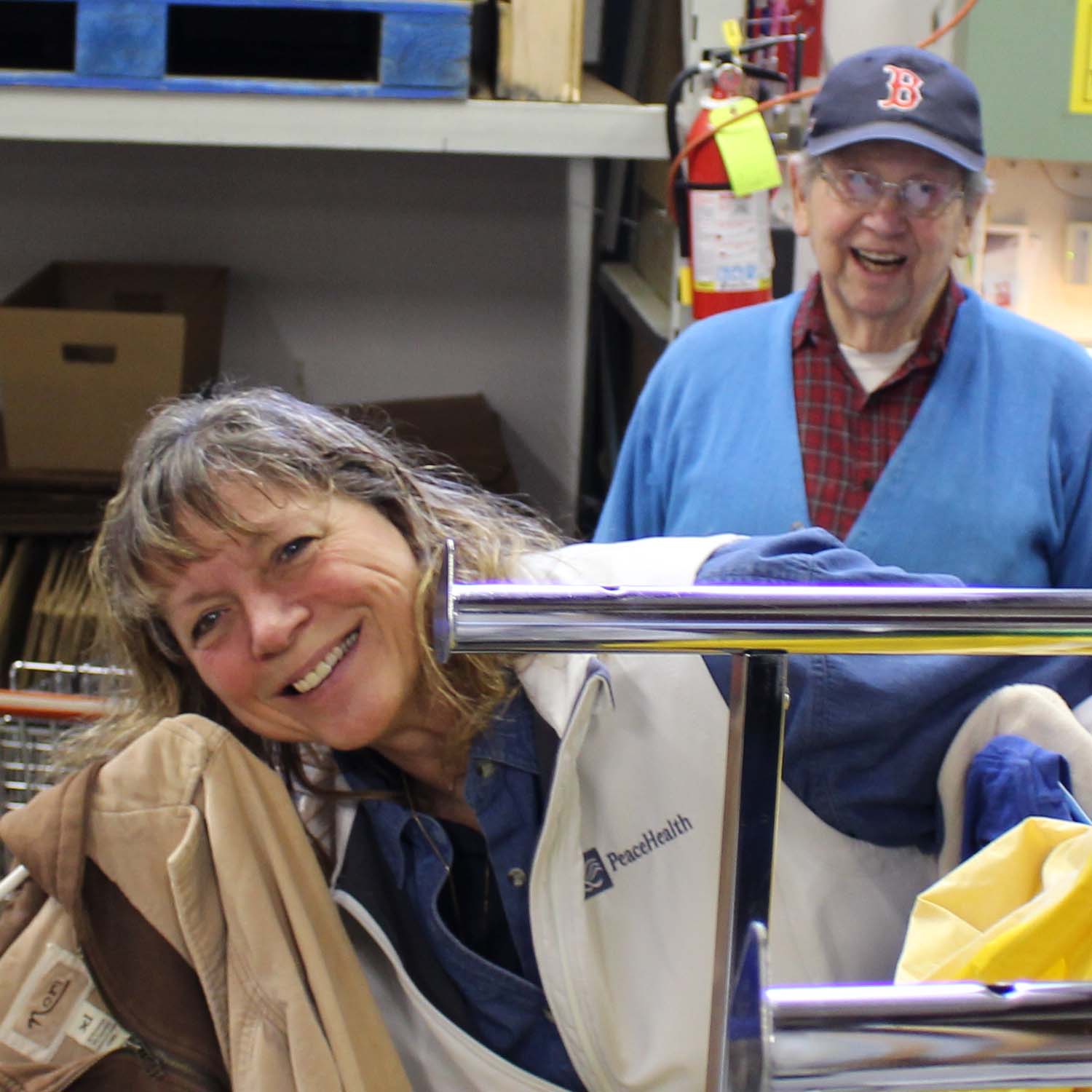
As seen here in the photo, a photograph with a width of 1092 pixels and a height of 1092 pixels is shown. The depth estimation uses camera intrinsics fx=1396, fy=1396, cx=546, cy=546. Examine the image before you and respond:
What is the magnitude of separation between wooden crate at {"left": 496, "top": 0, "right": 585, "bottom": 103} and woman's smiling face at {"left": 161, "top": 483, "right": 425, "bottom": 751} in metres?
1.18

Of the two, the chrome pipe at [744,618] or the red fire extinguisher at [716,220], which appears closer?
the chrome pipe at [744,618]

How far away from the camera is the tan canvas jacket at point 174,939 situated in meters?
1.05

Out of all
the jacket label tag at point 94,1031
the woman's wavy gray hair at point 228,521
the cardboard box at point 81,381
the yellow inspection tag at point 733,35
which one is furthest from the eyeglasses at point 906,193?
the jacket label tag at point 94,1031

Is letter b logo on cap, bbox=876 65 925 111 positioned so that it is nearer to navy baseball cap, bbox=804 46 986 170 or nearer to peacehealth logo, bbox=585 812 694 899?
navy baseball cap, bbox=804 46 986 170

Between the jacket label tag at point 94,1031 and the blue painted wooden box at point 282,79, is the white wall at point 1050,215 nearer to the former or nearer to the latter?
the blue painted wooden box at point 282,79

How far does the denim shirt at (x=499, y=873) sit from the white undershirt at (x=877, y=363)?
0.88 m

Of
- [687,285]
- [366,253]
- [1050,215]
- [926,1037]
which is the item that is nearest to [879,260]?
[687,285]

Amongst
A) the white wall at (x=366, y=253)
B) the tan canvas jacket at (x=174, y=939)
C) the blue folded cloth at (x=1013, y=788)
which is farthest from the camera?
the white wall at (x=366, y=253)

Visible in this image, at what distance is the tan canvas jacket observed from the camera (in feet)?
3.43

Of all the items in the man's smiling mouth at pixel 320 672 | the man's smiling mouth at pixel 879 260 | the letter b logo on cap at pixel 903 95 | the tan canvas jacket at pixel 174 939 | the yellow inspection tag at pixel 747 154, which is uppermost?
the letter b logo on cap at pixel 903 95

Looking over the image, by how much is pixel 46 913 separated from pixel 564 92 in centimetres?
156

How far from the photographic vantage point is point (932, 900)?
0.78 m

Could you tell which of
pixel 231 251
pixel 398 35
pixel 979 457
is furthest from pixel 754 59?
pixel 231 251

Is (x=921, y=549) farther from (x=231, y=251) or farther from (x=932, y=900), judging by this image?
(x=231, y=251)
